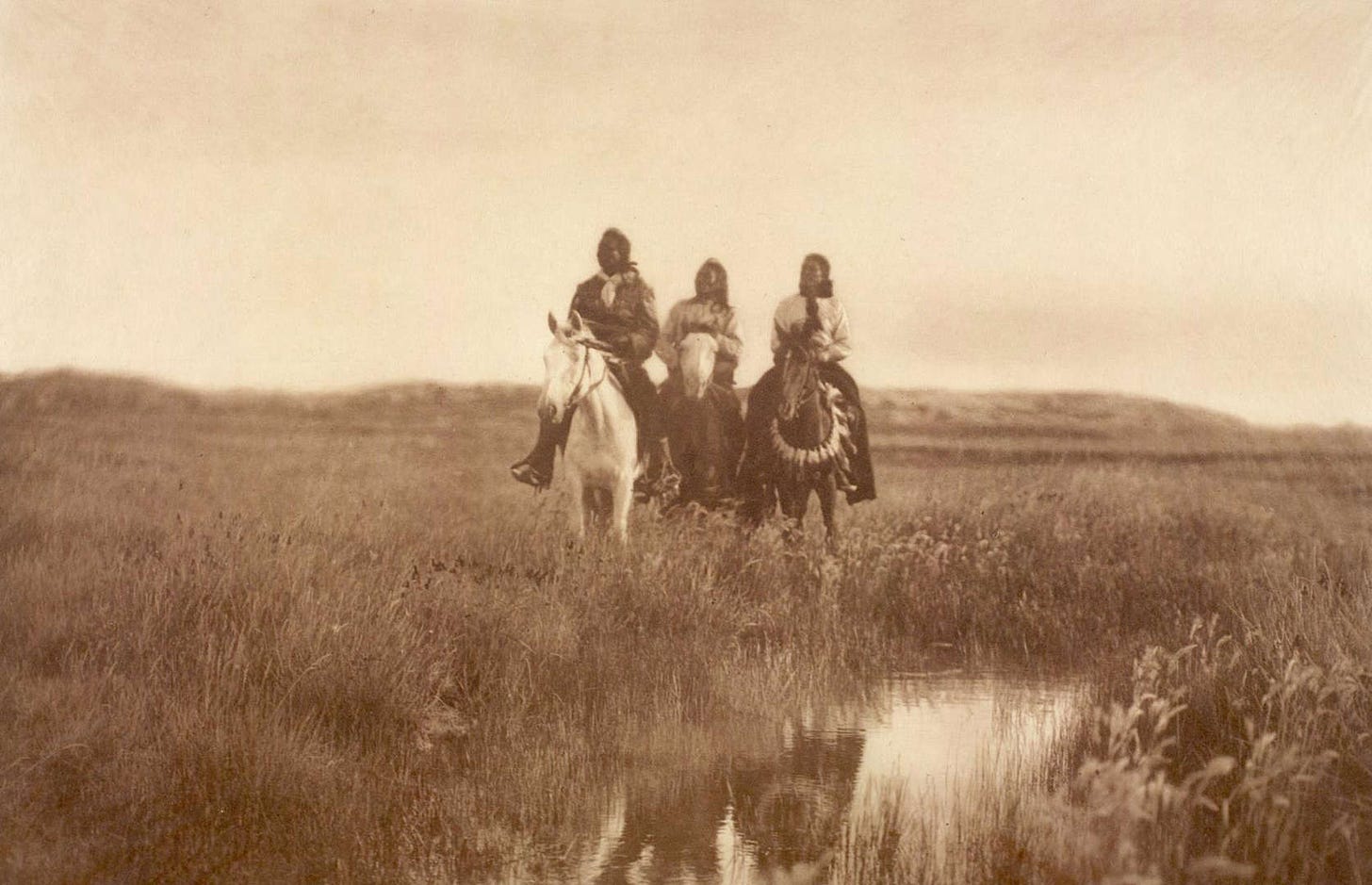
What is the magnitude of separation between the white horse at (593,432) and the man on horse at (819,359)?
20.8 inches

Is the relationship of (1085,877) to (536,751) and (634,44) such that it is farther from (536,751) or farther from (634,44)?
(634,44)

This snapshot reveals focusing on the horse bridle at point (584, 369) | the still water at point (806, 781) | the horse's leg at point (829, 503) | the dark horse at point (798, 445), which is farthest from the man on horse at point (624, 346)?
the still water at point (806, 781)

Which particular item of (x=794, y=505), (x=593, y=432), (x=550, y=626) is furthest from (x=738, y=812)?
(x=593, y=432)

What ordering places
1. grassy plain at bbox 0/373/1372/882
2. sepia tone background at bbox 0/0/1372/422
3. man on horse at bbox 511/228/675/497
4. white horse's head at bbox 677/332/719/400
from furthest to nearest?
white horse's head at bbox 677/332/719/400 → man on horse at bbox 511/228/675/497 → sepia tone background at bbox 0/0/1372/422 → grassy plain at bbox 0/373/1372/882

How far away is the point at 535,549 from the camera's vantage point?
4543mm

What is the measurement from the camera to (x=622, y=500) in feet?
15.4

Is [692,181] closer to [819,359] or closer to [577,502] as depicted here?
[819,359]

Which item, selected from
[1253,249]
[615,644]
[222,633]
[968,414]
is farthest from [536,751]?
[1253,249]

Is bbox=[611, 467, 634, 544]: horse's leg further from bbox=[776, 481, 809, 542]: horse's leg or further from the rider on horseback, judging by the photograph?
bbox=[776, 481, 809, 542]: horse's leg

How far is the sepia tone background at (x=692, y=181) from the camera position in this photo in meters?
4.36

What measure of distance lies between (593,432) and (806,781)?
5.51ft

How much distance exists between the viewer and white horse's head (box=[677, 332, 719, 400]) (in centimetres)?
457

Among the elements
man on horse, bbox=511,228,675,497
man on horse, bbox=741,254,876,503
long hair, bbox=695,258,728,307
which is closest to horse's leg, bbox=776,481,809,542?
man on horse, bbox=741,254,876,503

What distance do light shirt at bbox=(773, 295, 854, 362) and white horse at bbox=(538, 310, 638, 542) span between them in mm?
746
